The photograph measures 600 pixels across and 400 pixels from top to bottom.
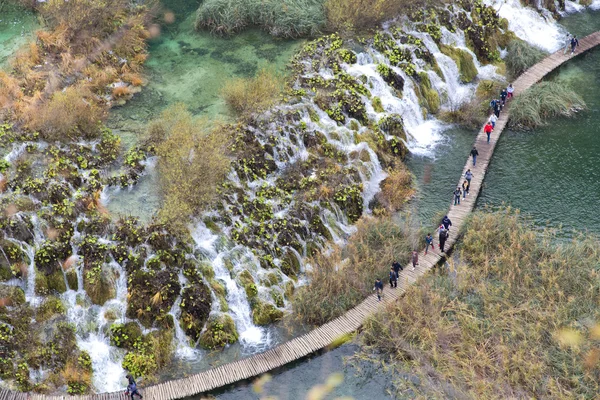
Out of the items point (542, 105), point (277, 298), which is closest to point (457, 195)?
point (542, 105)

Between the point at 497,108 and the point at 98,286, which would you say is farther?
the point at 497,108

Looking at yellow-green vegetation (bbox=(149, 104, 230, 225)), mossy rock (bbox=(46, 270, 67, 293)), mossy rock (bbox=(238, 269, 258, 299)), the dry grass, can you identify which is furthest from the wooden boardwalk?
the dry grass

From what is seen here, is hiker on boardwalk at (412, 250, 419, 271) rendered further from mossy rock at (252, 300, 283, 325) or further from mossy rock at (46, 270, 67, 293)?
mossy rock at (46, 270, 67, 293)

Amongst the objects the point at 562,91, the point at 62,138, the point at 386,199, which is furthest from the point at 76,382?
the point at 562,91

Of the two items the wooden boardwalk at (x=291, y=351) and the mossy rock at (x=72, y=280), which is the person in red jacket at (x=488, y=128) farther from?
the mossy rock at (x=72, y=280)

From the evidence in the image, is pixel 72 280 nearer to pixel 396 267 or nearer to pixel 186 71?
pixel 396 267

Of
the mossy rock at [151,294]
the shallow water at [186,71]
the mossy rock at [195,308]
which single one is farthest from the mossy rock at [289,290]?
the shallow water at [186,71]

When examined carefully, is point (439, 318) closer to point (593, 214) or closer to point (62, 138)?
point (593, 214)
